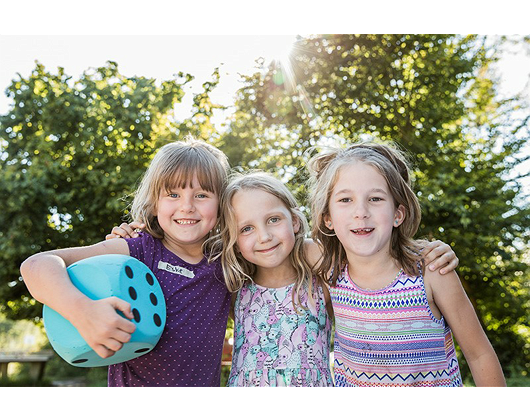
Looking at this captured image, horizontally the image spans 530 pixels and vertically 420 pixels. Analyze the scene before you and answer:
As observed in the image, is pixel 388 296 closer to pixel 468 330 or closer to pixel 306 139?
pixel 468 330

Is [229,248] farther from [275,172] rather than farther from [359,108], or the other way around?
[359,108]

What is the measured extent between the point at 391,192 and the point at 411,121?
226 inches

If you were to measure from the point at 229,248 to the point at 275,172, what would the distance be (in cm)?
456

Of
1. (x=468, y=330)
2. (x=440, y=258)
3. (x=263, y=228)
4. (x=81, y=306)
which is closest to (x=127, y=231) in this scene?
(x=263, y=228)

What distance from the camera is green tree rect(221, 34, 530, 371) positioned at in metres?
7.74

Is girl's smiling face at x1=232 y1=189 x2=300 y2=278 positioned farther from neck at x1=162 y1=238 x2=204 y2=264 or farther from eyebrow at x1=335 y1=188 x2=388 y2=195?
eyebrow at x1=335 y1=188 x2=388 y2=195

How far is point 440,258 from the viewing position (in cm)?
257

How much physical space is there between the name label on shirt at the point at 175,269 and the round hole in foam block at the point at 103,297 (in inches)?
16.2

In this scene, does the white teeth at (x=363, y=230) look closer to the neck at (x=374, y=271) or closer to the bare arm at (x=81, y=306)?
the neck at (x=374, y=271)

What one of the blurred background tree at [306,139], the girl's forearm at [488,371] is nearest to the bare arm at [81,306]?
the girl's forearm at [488,371]

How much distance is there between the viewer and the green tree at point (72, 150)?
284 inches

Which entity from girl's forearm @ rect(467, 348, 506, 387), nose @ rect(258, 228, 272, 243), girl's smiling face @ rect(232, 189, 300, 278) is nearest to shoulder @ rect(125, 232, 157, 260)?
girl's smiling face @ rect(232, 189, 300, 278)
